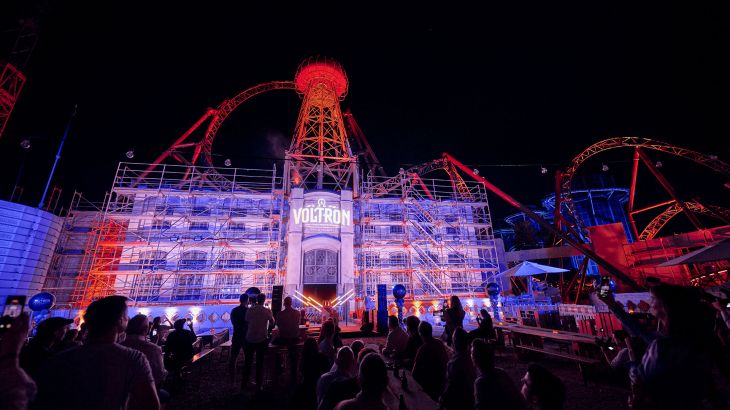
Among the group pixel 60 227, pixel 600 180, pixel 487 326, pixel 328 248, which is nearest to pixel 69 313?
pixel 60 227

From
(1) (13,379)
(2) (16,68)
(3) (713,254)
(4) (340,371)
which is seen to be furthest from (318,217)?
(2) (16,68)

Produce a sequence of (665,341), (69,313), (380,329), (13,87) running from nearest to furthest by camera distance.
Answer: (665,341) → (380,329) → (69,313) → (13,87)

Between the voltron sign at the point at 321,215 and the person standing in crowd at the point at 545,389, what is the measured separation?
62.0 feet

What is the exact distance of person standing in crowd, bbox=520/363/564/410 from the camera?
269 cm

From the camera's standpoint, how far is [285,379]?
311 inches

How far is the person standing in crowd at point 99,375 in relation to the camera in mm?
2043

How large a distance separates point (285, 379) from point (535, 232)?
46.9m

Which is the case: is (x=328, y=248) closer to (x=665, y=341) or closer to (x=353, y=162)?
(x=353, y=162)

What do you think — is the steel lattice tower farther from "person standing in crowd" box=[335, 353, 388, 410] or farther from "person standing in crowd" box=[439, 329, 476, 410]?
"person standing in crowd" box=[335, 353, 388, 410]

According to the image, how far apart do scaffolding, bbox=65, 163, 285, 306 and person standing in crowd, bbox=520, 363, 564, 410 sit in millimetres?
19111

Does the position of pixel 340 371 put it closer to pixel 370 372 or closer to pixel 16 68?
pixel 370 372

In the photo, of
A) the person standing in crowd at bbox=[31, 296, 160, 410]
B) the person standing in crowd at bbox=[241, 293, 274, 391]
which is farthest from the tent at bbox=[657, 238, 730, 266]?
the person standing in crowd at bbox=[31, 296, 160, 410]

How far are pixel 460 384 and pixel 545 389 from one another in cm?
151

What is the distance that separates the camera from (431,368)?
15.7 feet
